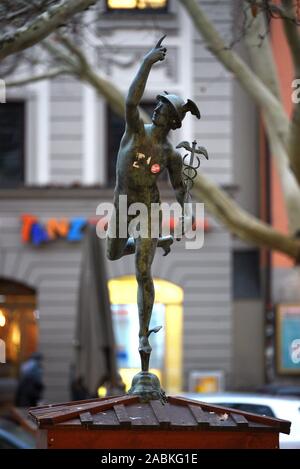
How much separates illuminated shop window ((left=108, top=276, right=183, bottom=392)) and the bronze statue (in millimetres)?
15049

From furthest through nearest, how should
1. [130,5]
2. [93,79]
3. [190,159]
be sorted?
[130,5] → [93,79] → [190,159]

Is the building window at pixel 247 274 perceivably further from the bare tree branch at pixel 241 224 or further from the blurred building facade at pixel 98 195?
the bare tree branch at pixel 241 224

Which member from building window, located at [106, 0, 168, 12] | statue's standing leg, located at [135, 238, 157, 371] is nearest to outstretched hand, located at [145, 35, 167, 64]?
statue's standing leg, located at [135, 238, 157, 371]

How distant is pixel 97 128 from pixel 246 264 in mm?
3904

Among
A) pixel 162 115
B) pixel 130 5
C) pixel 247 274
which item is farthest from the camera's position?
pixel 247 274

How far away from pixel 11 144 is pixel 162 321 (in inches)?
169

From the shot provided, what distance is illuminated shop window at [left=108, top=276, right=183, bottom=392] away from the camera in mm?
20453

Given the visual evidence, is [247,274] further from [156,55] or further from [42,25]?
[156,55]

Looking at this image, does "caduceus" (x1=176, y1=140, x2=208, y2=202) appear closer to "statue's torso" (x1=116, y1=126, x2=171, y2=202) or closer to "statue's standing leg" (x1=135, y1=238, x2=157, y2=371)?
"statue's torso" (x1=116, y1=126, x2=171, y2=202)

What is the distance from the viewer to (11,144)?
68.9 feet

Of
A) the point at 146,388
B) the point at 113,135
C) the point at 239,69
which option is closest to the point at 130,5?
the point at 113,135

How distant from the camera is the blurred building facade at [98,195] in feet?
67.9

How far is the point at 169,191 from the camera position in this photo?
66.6ft

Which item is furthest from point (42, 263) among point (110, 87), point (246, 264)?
point (110, 87)
